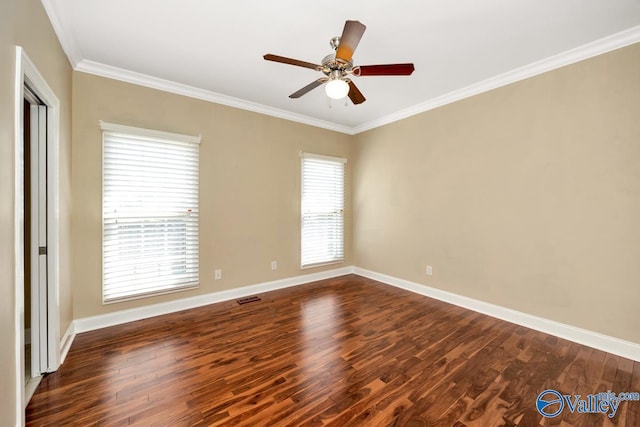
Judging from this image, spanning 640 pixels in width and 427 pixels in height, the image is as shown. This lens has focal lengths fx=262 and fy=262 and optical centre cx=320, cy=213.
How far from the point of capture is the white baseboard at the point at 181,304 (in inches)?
108

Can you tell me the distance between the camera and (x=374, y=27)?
215 centimetres

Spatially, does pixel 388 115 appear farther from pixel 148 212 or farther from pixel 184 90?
pixel 148 212

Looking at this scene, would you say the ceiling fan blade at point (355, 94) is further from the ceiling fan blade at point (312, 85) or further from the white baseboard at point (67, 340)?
the white baseboard at point (67, 340)

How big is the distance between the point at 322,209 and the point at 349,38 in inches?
119

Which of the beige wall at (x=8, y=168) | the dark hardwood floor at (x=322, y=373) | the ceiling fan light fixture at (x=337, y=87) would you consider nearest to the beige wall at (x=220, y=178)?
the dark hardwood floor at (x=322, y=373)

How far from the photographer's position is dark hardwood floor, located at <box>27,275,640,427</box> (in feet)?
5.38

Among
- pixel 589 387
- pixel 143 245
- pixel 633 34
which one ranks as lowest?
pixel 589 387

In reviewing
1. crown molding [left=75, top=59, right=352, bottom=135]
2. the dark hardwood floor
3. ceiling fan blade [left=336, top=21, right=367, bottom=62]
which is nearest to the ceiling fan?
ceiling fan blade [left=336, top=21, right=367, bottom=62]

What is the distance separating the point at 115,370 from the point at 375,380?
6.68 feet

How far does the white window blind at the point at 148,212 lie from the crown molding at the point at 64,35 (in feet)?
2.01

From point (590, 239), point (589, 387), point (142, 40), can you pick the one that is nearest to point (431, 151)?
point (590, 239)

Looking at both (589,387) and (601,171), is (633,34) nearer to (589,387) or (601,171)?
(601,171)

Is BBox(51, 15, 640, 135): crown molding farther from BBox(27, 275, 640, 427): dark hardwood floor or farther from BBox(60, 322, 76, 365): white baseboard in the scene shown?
BBox(27, 275, 640, 427): dark hardwood floor

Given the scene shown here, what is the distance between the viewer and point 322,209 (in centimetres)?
455
